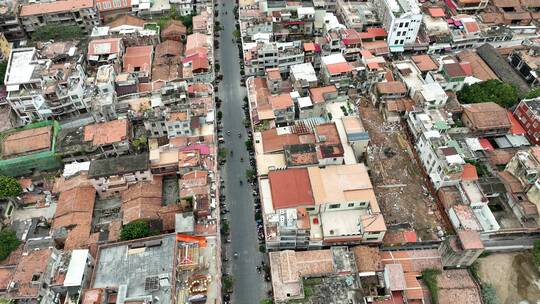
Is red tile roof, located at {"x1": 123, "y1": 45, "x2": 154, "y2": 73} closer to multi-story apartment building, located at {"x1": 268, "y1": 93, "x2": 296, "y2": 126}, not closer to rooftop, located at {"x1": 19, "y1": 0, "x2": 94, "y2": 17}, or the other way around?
rooftop, located at {"x1": 19, "y1": 0, "x2": 94, "y2": 17}

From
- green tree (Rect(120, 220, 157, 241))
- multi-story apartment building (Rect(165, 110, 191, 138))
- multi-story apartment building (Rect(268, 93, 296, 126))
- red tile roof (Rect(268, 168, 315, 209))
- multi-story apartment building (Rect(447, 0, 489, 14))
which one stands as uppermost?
multi-story apartment building (Rect(447, 0, 489, 14))

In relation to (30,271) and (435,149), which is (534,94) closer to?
(435,149)

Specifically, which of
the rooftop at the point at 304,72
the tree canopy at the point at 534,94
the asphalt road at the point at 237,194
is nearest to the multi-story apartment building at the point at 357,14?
the rooftop at the point at 304,72

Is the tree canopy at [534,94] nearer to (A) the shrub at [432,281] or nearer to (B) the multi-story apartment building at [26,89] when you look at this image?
(A) the shrub at [432,281]

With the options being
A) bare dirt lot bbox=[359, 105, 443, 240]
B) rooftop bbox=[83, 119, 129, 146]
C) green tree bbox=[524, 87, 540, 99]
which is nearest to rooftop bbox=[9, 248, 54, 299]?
rooftop bbox=[83, 119, 129, 146]

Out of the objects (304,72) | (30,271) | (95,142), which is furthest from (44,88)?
(304,72)

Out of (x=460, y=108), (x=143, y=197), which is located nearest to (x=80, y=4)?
(x=143, y=197)
